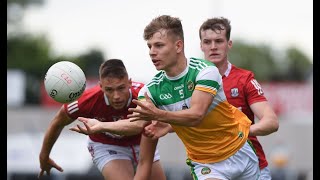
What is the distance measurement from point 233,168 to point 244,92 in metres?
1.18

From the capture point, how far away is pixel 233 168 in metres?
9.48

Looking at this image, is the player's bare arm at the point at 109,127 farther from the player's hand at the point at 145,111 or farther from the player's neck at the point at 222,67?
the player's neck at the point at 222,67

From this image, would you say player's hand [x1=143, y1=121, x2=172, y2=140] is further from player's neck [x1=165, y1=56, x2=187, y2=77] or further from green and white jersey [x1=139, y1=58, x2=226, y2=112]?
player's neck [x1=165, y1=56, x2=187, y2=77]

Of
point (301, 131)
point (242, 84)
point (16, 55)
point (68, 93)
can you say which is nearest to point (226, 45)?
point (242, 84)

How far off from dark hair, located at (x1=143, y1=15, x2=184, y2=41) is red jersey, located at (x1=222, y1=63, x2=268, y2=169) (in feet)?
4.30

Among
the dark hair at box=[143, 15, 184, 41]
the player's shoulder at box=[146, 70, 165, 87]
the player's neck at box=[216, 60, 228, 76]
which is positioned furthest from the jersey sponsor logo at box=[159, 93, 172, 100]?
the player's neck at box=[216, 60, 228, 76]

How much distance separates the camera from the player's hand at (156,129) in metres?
9.36

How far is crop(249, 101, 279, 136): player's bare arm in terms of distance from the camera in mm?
9797

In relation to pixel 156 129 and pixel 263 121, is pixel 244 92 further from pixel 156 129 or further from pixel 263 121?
pixel 156 129

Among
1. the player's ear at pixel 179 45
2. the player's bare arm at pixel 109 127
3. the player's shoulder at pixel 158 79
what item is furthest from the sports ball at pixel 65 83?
the player's ear at pixel 179 45

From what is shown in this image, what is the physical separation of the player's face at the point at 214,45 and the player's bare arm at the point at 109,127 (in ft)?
4.42

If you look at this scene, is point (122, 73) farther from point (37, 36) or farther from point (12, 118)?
point (37, 36)

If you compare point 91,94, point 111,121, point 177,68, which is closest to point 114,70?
point 91,94

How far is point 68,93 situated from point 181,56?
1.53 meters
